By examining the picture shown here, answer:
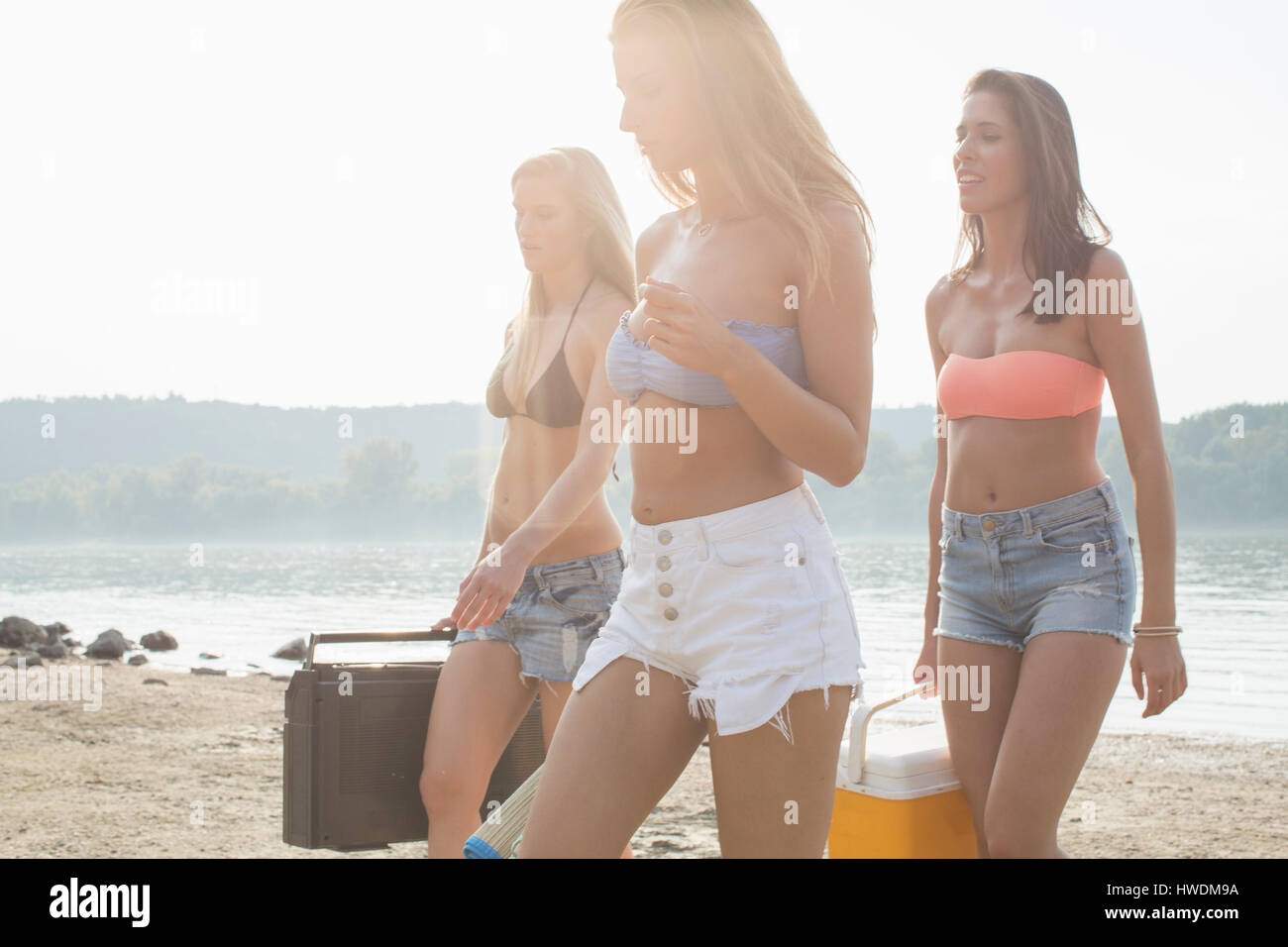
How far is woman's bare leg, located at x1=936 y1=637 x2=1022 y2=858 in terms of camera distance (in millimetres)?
2727

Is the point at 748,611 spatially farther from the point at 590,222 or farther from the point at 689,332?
the point at 590,222

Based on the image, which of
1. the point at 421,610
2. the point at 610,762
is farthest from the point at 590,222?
the point at 421,610

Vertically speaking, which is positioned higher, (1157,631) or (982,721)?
(1157,631)

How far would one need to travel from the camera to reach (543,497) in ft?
9.78

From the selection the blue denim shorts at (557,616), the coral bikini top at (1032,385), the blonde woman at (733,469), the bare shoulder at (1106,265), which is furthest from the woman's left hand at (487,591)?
the bare shoulder at (1106,265)

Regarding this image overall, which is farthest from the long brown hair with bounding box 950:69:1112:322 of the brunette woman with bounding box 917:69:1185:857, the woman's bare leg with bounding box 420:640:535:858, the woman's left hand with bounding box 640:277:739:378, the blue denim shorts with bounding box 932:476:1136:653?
the woman's bare leg with bounding box 420:640:535:858

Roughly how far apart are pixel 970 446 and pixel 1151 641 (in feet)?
1.98

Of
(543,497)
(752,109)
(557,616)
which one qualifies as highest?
(752,109)

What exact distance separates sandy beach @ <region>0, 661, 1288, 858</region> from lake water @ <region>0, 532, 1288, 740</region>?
881 mm

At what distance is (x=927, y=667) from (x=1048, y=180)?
1.27 meters

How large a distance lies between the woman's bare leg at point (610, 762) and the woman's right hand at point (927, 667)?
1197 mm

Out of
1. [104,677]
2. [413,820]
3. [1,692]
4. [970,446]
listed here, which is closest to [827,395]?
[970,446]

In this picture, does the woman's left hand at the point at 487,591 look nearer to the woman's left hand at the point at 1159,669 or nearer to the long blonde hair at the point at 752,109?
the long blonde hair at the point at 752,109
